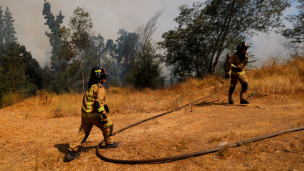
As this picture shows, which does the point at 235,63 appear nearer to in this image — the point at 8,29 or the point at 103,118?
the point at 103,118

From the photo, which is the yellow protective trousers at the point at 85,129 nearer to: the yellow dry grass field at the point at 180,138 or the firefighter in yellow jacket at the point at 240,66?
the yellow dry grass field at the point at 180,138

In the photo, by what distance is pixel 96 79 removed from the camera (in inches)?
128

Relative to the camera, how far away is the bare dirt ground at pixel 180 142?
2416 millimetres

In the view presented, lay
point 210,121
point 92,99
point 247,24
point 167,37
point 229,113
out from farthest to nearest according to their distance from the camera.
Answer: point 167,37
point 247,24
point 229,113
point 210,121
point 92,99

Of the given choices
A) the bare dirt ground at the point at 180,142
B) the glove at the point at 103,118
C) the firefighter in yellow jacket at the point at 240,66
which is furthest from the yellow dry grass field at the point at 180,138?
the firefighter in yellow jacket at the point at 240,66

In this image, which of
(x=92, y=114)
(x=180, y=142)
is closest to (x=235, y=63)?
(x=180, y=142)

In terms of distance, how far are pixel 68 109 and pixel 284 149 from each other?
286 inches

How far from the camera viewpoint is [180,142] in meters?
3.28

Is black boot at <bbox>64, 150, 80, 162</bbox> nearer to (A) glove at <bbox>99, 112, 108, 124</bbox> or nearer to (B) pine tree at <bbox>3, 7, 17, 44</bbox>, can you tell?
(A) glove at <bbox>99, 112, 108, 124</bbox>

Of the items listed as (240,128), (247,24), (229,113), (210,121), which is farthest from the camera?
(247,24)

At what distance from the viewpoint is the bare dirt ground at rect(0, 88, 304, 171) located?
2416 millimetres

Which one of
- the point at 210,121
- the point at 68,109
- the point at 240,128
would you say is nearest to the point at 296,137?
the point at 240,128

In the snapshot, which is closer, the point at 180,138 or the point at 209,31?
the point at 180,138

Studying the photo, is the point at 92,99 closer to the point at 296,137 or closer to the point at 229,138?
the point at 229,138
